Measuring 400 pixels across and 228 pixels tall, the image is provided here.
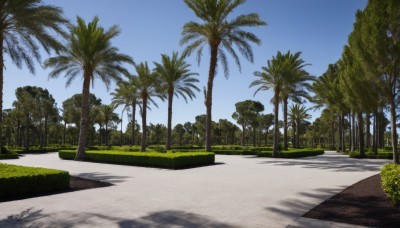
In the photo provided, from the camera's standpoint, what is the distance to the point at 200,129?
84.7 meters

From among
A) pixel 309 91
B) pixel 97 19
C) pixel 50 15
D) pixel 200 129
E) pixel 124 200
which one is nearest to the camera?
pixel 124 200

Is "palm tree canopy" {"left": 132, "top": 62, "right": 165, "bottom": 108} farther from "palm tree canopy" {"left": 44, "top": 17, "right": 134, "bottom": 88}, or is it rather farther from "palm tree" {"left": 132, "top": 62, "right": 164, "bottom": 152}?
"palm tree canopy" {"left": 44, "top": 17, "right": 134, "bottom": 88}

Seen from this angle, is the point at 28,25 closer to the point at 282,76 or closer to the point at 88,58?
the point at 88,58

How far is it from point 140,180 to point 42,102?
46.7 meters

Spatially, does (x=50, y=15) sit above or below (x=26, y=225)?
above

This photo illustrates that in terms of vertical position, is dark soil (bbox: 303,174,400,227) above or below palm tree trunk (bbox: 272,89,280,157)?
below

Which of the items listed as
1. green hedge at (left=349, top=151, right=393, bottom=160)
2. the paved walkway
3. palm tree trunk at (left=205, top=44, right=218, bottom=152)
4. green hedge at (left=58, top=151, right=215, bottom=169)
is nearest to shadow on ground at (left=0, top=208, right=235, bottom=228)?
the paved walkway

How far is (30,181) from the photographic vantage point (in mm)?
9695

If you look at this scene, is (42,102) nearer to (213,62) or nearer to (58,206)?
(213,62)

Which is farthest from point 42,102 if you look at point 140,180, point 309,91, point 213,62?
point 140,180

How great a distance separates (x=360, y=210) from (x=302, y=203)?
1495 millimetres

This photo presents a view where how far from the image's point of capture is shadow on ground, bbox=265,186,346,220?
7609 mm

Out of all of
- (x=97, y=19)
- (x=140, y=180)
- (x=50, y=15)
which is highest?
(x=97, y=19)

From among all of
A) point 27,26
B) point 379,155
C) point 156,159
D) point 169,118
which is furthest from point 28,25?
point 379,155
